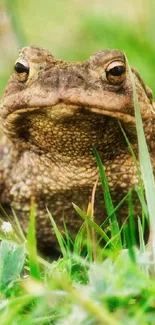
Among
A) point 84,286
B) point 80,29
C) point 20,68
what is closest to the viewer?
point 84,286

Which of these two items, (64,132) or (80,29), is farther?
(80,29)

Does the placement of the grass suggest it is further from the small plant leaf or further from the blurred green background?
the blurred green background

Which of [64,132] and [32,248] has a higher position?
[64,132]

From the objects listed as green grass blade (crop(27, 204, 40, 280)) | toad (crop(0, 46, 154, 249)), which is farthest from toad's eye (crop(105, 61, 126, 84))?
green grass blade (crop(27, 204, 40, 280))

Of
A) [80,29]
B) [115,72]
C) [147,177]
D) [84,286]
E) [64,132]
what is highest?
[80,29]

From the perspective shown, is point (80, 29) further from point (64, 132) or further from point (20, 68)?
point (64, 132)

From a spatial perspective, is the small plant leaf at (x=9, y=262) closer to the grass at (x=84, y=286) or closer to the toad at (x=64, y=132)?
the grass at (x=84, y=286)

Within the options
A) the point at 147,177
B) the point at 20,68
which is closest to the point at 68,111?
the point at 20,68

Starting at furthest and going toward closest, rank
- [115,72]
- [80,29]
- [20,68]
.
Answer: [80,29], [20,68], [115,72]

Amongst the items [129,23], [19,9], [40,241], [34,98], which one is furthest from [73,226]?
[19,9]
